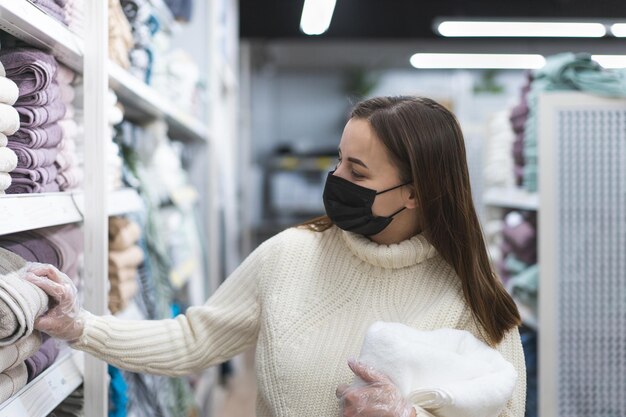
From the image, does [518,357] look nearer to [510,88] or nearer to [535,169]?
[535,169]

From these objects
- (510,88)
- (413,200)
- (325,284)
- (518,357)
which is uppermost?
(510,88)

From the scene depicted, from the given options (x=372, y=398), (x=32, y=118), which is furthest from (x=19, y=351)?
(x=372, y=398)

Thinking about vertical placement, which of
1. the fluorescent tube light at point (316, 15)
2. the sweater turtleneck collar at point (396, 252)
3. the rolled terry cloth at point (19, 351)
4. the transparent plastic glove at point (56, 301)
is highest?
the fluorescent tube light at point (316, 15)

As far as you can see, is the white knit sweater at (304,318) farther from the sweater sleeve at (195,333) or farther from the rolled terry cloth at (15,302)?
the rolled terry cloth at (15,302)

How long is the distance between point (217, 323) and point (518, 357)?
764 millimetres

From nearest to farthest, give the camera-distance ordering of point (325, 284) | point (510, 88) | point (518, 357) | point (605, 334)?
point (518, 357) → point (325, 284) → point (605, 334) → point (510, 88)

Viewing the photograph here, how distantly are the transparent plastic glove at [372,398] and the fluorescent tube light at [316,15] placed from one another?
13.5 feet

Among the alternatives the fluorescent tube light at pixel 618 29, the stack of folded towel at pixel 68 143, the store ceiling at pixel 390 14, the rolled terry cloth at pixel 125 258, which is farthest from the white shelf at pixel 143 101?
the fluorescent tube light at pixel 618 29

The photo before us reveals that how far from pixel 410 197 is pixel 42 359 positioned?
966mm

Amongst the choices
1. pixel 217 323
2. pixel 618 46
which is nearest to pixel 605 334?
pixel 217 323

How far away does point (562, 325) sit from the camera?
9.37 feet

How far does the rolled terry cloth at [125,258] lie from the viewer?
2188mm

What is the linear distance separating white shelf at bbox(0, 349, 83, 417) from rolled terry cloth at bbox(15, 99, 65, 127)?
1.89 ft

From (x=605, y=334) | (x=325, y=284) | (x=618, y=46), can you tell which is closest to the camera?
(x=325, y=284)
